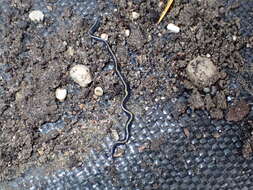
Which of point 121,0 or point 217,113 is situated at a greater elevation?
point 121,0

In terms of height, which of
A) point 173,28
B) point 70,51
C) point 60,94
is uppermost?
point 173,28

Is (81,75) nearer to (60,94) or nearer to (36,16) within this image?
(60,94)

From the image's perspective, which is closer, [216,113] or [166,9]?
[216,113]

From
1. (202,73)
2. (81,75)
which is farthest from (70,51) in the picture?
(202,73)

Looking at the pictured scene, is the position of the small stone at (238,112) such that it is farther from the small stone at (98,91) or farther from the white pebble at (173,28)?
the small stone at (98,91)

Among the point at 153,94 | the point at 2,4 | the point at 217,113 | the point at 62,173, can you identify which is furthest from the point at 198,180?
the point at 2,4

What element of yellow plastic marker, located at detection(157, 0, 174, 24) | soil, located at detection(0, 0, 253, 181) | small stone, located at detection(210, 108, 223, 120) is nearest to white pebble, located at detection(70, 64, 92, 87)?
soil, located at detection(0, 0, 253, 181)

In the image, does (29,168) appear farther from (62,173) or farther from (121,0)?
(121,0)
